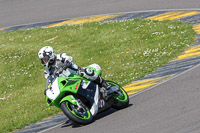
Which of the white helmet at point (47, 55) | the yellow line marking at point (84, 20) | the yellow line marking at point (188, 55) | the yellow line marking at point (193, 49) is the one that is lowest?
the yellow line marking at point (188, 55)

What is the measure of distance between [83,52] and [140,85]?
19.3ft

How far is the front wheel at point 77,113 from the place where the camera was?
884 cm

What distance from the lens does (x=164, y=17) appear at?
1938cm

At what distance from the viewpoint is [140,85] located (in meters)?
12.0

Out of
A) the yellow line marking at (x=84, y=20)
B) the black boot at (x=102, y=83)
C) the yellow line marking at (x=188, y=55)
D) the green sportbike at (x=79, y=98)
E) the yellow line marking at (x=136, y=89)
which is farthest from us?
the yellow line marking at (x=84, y=20)

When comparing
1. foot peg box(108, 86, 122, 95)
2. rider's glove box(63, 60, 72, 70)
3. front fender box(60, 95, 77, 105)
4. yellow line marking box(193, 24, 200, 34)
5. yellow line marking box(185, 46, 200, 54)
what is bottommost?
yellow line marking box(185, 46, 200, 54)

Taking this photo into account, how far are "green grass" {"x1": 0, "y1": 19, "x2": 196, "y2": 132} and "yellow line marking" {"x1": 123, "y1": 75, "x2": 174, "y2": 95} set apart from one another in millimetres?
486

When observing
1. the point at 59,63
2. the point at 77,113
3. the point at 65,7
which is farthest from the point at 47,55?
the point at 65,7

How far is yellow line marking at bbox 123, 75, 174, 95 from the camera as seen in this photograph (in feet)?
38.3

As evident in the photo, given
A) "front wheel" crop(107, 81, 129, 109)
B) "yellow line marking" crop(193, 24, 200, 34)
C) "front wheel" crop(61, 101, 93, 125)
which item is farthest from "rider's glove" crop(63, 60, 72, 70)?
"yellow line marking" crop(193, 24, 200, 34)

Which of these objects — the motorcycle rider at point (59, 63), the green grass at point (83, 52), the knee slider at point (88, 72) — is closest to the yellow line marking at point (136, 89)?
the green grass at point (83, 52)

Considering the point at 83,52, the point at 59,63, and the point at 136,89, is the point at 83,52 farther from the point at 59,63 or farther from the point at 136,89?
the point at 59,63

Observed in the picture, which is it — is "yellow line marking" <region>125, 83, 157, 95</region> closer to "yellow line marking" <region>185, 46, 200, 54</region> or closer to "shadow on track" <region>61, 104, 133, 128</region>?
"shadow on track" <region>61, 104, 133, 128</region>

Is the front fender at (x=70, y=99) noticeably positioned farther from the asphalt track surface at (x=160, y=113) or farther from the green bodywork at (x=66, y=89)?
the asphalt track surface at (x=160, y=113)
